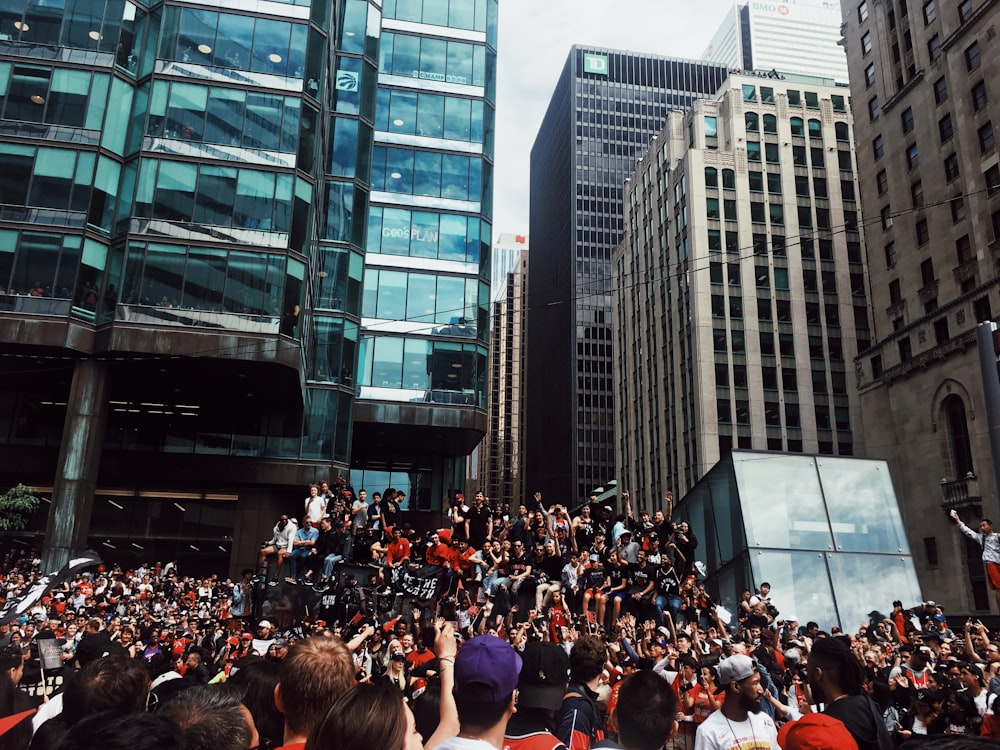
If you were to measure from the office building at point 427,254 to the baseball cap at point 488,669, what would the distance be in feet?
130

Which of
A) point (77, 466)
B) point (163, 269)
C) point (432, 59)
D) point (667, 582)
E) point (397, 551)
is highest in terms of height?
point (432, 59)

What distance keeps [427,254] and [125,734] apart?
4535cm

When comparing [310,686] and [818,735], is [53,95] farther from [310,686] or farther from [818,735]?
[818,735]

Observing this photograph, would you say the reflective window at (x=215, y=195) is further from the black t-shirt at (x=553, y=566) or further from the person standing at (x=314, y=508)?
the black t-shirt at (x=553, y=566)

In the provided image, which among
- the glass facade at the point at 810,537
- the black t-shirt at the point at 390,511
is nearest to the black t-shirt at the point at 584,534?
the glass facade at the point at 810,537

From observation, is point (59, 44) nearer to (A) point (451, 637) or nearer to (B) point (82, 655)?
(B) point (82, 655)

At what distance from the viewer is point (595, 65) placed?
5305 inches

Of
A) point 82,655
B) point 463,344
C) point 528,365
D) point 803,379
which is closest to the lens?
point 82,655

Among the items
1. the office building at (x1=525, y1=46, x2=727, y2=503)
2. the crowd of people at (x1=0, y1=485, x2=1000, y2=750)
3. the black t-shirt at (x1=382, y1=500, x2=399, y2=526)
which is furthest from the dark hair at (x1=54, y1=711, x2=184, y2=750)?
the office building at (x1=525, y1=46, x2=727, y2=503)

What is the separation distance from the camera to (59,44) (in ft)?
114

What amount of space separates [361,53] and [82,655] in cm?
4552

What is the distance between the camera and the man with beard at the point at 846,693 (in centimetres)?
453

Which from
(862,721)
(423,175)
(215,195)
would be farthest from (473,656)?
(423,175)

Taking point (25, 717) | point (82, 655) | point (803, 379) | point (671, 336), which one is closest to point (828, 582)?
point (82, 655)
